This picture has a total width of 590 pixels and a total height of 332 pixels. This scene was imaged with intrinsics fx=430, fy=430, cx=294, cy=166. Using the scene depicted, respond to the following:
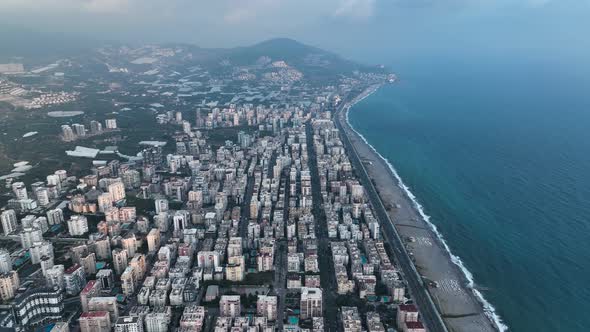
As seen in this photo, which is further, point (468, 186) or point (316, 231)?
point (468, 186)

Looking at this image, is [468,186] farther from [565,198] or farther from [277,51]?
[277,51]

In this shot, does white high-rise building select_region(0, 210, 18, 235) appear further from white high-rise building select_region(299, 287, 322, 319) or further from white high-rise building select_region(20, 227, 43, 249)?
white high-rise building select_region(299, 287, 322, 319)

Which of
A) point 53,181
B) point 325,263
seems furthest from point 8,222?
point 325,263

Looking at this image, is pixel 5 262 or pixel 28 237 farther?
pixel 28 237

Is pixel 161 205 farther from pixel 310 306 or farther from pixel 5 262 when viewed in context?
pixel 310 306

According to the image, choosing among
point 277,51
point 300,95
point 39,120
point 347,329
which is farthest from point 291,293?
point 277,51
